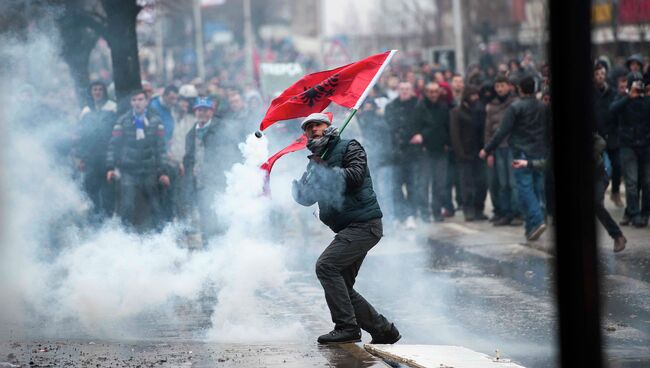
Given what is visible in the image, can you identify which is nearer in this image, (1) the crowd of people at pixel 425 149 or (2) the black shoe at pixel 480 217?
(1) the crowd of people at pixel 425 149

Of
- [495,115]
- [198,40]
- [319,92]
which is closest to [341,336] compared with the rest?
[319,92]

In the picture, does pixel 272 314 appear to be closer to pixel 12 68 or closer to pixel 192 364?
pixel 192 364

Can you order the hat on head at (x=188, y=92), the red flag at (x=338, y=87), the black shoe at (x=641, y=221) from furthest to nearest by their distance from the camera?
the hat on head at (x=188, y=92) → the black shoe at (x=641, y=221) → the red flag at (x=338, y=87)

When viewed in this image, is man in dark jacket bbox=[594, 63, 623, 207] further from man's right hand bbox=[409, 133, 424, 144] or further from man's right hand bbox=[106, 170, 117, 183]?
man's right hand bbox=[106, 170, 117, 183]

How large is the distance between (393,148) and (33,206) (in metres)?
5.81

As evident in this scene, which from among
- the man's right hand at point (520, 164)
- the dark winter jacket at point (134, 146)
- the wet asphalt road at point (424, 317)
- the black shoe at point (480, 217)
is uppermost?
the dark winter jacket at point (134, 146)

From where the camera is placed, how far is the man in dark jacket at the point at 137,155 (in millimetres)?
14672

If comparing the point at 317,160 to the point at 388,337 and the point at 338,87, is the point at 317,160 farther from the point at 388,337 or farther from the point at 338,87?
the point at 388,337

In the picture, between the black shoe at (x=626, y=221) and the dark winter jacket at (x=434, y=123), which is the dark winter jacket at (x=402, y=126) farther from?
the black shoe at (x=626, y=221)

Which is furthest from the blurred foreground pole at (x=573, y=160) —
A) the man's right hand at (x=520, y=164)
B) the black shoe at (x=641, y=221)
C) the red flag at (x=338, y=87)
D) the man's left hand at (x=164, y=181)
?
the man's left hand at (x=164, y=181)

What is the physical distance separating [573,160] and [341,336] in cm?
644

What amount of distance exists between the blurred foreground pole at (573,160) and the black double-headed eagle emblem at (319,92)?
248 cm

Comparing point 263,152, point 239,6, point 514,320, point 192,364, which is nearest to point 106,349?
point 192,364

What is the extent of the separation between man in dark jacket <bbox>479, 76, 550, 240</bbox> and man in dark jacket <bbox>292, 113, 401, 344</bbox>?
5915mm
